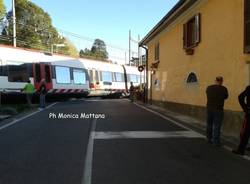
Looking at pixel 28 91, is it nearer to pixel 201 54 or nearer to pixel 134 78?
pixel 201 54

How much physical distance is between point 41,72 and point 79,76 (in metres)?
6.09

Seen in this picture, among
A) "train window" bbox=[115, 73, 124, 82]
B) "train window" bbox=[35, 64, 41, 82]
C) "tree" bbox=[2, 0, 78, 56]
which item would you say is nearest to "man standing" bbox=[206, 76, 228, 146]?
"train window" bbox=[35, 64, 41, 82]

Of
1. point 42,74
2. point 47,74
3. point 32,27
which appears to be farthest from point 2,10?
point 42,74

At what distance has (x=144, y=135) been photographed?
13656mm

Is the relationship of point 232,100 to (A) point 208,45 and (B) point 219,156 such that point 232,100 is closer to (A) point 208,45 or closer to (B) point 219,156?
(A) point 208,45

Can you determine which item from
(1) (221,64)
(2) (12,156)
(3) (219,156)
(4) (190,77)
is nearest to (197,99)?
(4) (190,77)

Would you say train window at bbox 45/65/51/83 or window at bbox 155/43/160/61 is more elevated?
window at bbox 155/43/160/61

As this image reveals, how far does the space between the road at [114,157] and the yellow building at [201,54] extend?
217cm

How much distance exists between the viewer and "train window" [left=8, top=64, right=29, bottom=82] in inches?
1176

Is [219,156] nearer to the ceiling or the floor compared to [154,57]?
nearer to the floor

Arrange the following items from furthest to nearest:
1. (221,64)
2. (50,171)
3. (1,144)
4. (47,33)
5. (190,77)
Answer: (47,33) < (190,77) < (221,64) < (1,144) < (50,171)

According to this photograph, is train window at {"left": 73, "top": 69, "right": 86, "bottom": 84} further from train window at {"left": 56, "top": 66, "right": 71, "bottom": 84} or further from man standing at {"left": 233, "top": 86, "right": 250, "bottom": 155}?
man standing at {"left": 233, "top": 86, "right": 250, "bottom": 155}

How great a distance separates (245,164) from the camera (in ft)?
30.6

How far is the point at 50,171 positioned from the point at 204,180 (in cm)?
258
